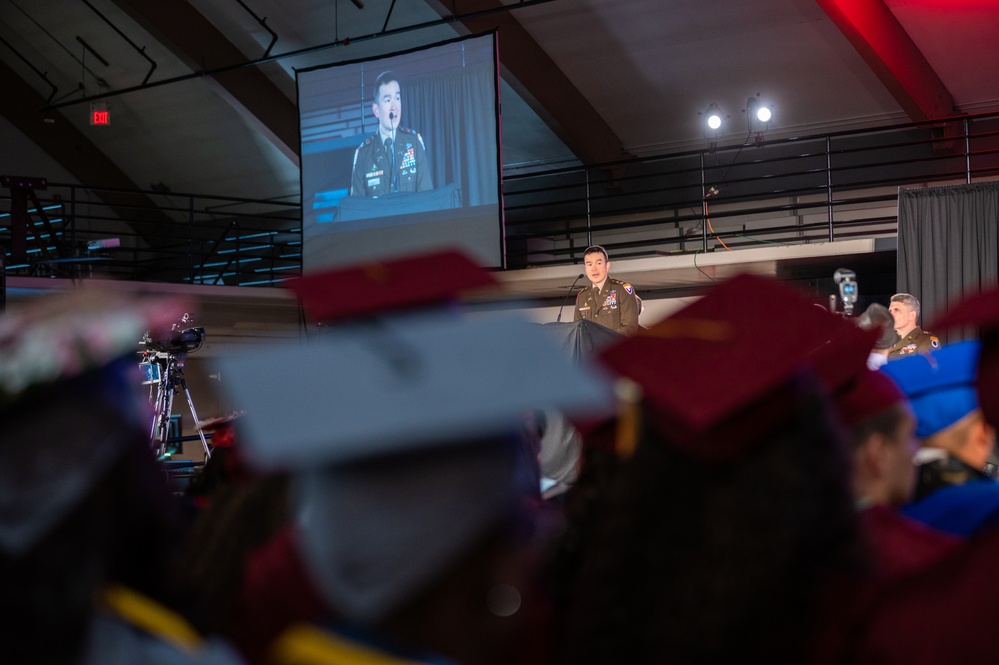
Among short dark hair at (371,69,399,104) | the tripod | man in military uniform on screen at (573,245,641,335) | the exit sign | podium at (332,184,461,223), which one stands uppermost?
the exit sign

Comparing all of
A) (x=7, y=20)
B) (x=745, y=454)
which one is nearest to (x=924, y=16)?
(x=745, y=454)

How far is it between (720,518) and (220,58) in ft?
36.6

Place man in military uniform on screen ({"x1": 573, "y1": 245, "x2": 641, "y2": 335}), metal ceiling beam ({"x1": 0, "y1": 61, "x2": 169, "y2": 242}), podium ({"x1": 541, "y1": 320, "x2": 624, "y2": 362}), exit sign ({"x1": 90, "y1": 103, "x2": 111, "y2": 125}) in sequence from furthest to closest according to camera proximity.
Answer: metal ceiling beam ({"x1": 0, "y1": 61, "x2": 169, "y2": 242}), exit sign ({"x1": 90, "y1": 103, "x2": 111, "y2": 125}), man in military uniform on screen ({"x1": 573, "y1": 245, "x2": 641, "y2": 335}), podium ({"x1": 541, "y1": 320, "x2": 624, "y2": 362})

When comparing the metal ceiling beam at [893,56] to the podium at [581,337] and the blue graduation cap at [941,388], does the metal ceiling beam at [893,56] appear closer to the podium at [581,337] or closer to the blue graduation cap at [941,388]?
the podium at [581,337]

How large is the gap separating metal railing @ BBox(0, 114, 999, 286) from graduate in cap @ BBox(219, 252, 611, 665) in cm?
794

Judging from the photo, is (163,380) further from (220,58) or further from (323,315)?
(220,58)

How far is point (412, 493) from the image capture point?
2.69 ft

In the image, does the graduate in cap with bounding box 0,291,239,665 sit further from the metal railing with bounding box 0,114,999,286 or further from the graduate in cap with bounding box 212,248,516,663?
the metal railing with bounding box 0,114,999,286

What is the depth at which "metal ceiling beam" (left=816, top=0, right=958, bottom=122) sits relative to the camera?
7.98 metres

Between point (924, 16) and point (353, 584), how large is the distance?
30.1ft

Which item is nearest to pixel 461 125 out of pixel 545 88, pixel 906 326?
pixel 545 88

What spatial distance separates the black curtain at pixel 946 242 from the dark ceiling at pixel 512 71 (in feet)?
4.62

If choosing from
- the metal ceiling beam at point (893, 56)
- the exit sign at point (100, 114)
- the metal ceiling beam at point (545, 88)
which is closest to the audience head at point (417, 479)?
the metal ceiling beam at point (893, 56)

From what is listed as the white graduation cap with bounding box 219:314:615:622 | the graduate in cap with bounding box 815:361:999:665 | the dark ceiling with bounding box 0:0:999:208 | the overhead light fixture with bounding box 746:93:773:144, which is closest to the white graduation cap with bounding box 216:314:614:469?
the white graduation cap with bounding box 219:314:615:622
